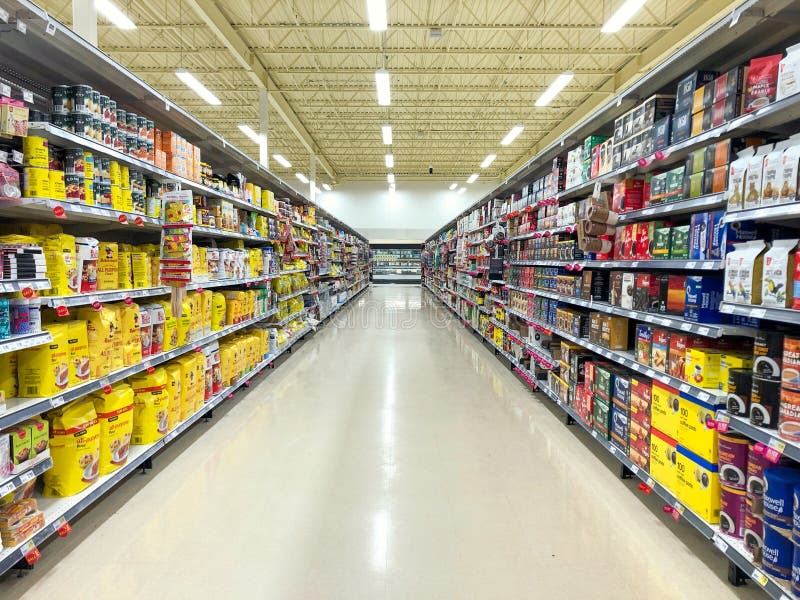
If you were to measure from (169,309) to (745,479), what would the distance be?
371cm

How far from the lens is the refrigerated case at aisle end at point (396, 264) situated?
101 feet

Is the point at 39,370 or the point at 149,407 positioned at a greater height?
the point at 39,370

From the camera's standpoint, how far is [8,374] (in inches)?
89.4

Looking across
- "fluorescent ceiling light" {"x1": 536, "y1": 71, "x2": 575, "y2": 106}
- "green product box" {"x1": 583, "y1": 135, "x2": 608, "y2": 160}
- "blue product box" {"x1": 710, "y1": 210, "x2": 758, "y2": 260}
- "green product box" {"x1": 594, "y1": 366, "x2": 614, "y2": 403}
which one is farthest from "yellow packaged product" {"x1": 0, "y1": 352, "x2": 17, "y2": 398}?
"fluorescent ceiling light" {"x1": 536, "y1": 71, "x2": 575, "y2": 106}

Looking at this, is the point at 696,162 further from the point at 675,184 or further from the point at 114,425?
the point at 114,425

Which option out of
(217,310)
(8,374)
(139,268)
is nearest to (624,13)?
(217,310)

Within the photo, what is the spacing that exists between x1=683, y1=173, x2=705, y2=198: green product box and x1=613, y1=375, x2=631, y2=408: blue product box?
1.27m

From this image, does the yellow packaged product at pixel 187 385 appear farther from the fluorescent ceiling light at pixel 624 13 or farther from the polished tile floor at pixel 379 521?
the fluorescent ceiling light at pixel 624 13

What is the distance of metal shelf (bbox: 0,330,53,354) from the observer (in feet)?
6.54

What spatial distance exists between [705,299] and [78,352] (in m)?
3.36

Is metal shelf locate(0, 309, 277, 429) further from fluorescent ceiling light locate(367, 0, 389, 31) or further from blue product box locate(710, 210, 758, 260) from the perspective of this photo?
fluorescent ceiling light locate(367, 0, 389, 31)

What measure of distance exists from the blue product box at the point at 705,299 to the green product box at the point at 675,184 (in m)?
0.55

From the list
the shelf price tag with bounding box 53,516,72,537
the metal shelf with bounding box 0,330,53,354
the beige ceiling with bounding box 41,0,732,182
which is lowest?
the shelf price tag with bounding box 53,516,72,537

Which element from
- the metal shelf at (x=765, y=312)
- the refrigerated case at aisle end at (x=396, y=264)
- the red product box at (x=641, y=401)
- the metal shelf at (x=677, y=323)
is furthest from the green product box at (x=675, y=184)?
the refrigerated case at aisle end at (x=396, y=264)
